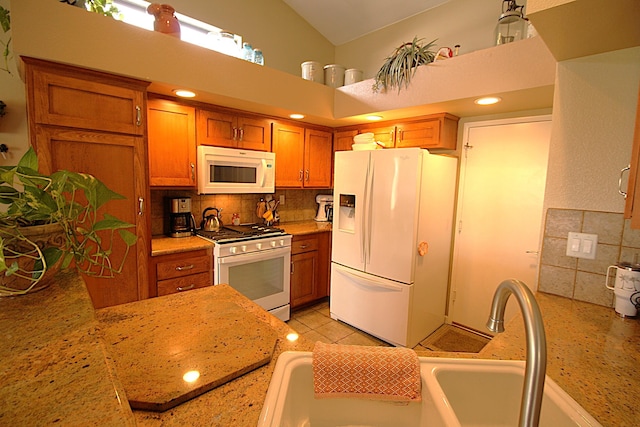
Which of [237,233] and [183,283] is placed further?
[237,233]

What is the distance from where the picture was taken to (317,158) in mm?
3475

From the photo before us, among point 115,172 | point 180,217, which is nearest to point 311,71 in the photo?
point 180,217

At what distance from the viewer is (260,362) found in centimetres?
76

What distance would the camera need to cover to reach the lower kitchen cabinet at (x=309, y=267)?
3068mm

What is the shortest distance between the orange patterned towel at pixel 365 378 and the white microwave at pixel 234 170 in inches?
83.7

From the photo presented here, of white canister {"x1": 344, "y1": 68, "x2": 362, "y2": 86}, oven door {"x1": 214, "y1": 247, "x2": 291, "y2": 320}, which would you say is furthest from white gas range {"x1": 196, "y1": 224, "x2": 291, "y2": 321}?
white canister {"x1": 344, "y1": 68, "x2": 362, "y2": 86}

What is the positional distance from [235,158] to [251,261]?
948mm

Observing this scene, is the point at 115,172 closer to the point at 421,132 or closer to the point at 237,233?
the point at 237,233

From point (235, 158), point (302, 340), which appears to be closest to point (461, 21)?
point (235, 158)

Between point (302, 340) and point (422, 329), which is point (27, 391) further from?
point (422, 329)

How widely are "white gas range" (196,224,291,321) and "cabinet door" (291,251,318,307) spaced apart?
0.13 metres

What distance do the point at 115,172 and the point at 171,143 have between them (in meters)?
0.62

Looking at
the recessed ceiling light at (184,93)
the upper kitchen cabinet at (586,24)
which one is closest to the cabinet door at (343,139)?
the recessed ceiling light at (184,93)

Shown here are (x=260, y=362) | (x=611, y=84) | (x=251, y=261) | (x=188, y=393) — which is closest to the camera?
(x=188, y=393)
